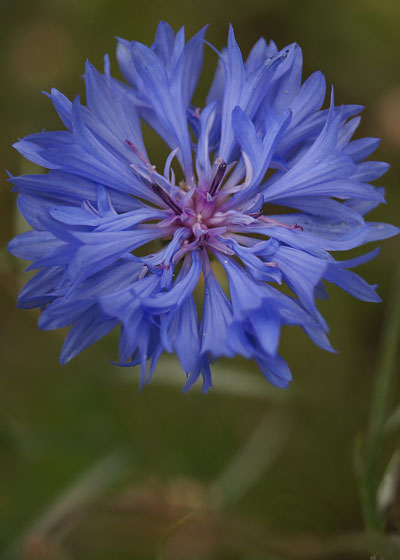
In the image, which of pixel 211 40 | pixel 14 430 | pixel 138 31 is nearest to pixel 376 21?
pixel 211 40

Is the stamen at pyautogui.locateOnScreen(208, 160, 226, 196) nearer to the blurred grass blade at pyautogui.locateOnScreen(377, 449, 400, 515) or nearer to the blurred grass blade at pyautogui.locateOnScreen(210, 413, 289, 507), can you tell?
the blurred grass blade at pyautogui.locateOnScreen(377, 449, 400, 515)

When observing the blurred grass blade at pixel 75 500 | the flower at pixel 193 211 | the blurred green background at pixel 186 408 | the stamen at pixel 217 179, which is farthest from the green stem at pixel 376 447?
the blurred grass blade at pixel 75 500

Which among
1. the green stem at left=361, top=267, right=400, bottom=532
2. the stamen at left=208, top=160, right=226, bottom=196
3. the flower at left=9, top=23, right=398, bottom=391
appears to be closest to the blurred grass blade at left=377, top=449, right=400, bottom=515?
the green stem at left=361, top=267, right=400, bottom=532

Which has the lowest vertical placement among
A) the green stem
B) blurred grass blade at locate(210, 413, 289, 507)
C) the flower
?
blurred grass blade at locate(210, 413, 289, 507)

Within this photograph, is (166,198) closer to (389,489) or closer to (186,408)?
(389,489)

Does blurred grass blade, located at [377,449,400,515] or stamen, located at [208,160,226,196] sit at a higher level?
stamen, located at [208,160,226,196]

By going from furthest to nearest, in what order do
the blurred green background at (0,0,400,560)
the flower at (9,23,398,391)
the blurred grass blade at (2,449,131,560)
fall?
the blurred green background at (0,0,400,560), the blurred grass blade at (2,449,131,560), the flower at (9,23,398,391)

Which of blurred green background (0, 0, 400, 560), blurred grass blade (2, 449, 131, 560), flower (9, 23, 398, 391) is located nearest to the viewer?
flower (9, 23, 398, 391)
